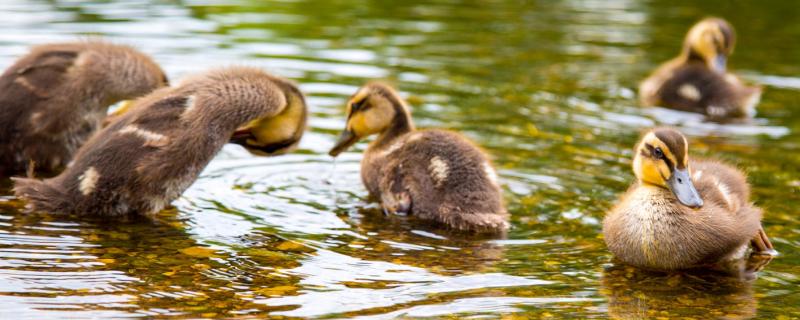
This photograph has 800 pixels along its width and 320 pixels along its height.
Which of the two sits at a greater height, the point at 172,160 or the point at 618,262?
the point at 172,160

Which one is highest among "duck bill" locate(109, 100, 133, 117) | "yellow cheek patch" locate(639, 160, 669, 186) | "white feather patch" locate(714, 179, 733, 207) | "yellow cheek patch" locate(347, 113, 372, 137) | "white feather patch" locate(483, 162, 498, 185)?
"duck bill" locate(109, 100, 133, 117)

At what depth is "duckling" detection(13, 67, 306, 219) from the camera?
6430 millimetres

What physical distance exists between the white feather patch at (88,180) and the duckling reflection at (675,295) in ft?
8.81

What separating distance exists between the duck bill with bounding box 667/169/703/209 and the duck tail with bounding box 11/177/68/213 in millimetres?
3168

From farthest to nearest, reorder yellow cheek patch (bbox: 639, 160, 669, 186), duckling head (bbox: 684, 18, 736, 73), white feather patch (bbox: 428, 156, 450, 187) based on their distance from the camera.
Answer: duckling head (bbox: 684, 18, 736, 73), white feather patch (bbox: 428, 156, 450, 187), yellow cheek patch (bbox: 639, 160, 669, 186)

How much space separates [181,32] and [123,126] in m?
6.54

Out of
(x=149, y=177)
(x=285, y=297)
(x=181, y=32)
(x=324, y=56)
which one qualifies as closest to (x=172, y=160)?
(x=149, y=177)

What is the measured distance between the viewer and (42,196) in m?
6.50

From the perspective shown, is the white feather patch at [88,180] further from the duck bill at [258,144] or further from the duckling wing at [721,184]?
the duckling wing at [721,184]

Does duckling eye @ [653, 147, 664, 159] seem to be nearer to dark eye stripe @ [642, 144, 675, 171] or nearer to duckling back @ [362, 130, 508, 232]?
dark eye stripe @ [642, 144, 675, 171]

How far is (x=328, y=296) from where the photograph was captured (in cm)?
539

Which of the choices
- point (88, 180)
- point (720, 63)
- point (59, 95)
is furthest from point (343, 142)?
point (720, 63)

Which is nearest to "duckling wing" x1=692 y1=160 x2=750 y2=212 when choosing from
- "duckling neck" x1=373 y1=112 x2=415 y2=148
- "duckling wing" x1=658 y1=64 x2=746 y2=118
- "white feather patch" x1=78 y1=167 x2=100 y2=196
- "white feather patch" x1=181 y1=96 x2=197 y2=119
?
"duckling neck" x1=373 y1=112 x2=415 y2=148

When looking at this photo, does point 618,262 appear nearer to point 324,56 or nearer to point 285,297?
point 285,297
